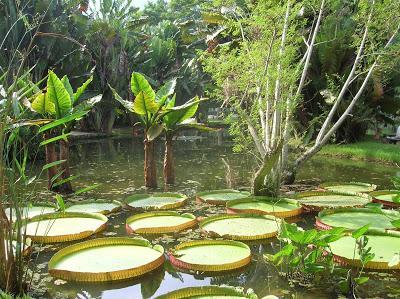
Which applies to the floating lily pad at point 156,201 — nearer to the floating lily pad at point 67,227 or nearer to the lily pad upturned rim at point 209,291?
the floating lily pad at point 67,227

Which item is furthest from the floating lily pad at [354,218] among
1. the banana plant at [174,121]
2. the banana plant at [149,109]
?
the banana plant at [149,109]

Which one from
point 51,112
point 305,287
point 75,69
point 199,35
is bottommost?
point 305,287

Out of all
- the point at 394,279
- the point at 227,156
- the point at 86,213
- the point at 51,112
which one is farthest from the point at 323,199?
the point at 227,156

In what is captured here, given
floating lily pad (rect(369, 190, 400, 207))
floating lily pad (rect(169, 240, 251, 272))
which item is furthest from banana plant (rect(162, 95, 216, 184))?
floating lily pad (rect(169, 240, 251, 272))

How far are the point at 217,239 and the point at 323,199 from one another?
268 centimetres

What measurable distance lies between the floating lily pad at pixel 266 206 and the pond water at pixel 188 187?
0.72 feet

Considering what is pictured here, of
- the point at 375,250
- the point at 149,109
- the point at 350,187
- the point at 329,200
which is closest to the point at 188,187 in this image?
the point at 149,109

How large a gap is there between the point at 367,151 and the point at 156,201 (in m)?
8.22

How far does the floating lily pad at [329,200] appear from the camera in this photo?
6.71 m

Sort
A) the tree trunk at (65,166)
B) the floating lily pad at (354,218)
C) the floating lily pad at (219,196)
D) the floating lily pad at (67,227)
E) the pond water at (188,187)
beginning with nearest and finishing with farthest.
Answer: the pond water at (188,187)
the floating lily pad at (67,227)
the floating lily pad at (354,218)
the floating lily pad at (219,196)
the tree trunk at (65,166)

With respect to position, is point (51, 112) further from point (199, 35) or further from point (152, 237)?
point (199, 35)

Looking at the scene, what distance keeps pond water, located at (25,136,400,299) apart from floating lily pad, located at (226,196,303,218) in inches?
8.6

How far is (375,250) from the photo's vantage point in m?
4.59

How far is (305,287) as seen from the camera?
12.9ft
